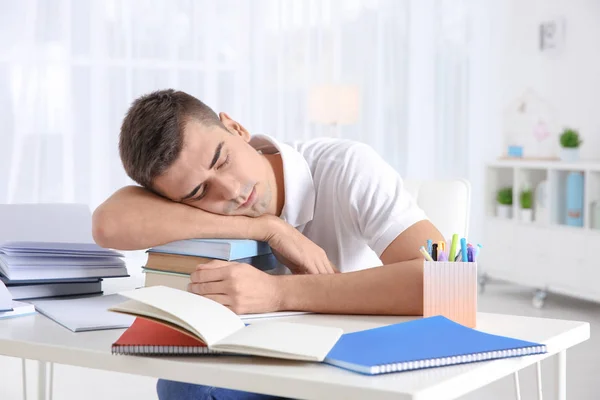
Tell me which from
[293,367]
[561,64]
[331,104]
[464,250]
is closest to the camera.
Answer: [293,367]

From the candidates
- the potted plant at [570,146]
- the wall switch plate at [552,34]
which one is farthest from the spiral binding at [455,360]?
the wall switch plate at [552,34]

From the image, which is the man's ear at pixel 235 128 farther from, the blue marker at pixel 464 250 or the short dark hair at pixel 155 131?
the blue marker at pixel 464 250

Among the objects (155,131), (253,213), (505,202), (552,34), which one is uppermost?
(552,34)

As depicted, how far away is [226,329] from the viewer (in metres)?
1.01

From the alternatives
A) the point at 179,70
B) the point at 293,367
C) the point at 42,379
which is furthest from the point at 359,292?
the point at 179,70

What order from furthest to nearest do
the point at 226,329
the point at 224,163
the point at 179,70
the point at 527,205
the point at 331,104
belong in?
the point at 527,205, the point at 331,104, the point at 179,70, the point at 224,163, the point at 226,329

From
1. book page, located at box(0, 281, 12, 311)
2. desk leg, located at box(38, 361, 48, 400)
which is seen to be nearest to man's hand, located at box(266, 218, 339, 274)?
book page, located at box(0, 281, 12, 311)

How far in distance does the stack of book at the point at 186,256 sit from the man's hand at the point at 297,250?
1.4 inches

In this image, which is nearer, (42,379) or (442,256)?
(442,256)

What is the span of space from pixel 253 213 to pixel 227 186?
0.10m

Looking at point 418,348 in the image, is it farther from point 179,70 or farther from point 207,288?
point 179,70

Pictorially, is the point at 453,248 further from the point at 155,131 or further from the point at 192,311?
the point at 155,131

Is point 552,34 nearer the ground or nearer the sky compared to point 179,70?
nearer the sky

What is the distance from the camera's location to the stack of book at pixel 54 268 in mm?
1385
